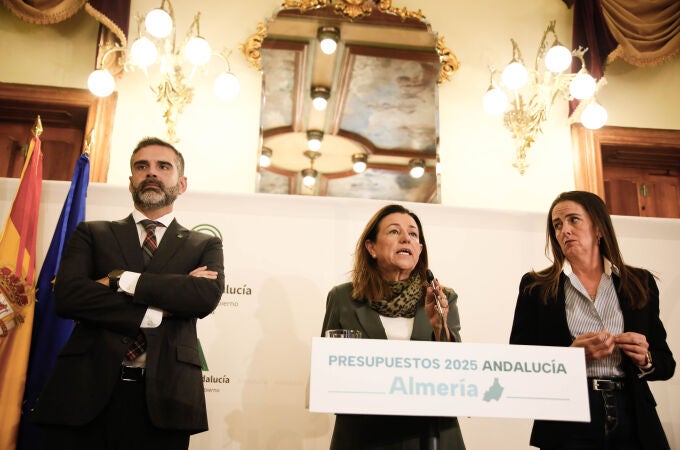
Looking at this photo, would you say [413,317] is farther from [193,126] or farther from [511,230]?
[193,126]

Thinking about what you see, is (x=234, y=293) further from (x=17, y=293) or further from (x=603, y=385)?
(x=603, y=385)

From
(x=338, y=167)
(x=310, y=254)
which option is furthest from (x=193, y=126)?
(x=310, y=254)

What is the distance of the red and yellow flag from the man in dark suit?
0.82m

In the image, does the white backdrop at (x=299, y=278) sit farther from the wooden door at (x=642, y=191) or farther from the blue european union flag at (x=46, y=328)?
the wooden door at (x=642, y=191)

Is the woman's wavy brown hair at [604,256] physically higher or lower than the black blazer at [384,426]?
higher

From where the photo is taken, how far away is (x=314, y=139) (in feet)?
14.3

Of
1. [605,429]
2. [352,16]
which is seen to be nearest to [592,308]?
[605,429]

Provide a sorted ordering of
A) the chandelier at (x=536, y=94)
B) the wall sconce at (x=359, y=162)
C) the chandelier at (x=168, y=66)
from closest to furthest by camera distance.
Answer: the chandelier at (x=168, y=66) < the chandelier at (x=536, y=94) < the wall sconce at (x=359, y=162)

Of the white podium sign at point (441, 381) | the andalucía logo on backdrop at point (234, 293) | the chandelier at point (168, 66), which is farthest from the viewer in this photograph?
→ the chandelier at point (168, 66)

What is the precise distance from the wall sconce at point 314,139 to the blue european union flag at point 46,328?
1694 mm

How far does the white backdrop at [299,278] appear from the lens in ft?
10.1

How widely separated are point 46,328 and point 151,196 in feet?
3.16

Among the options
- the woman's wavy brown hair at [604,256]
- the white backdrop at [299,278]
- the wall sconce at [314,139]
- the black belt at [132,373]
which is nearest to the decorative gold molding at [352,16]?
the wall sconce at [314,139]

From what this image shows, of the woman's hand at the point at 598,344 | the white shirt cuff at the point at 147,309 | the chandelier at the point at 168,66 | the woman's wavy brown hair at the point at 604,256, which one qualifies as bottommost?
the woman's hand at the point at 598,344
